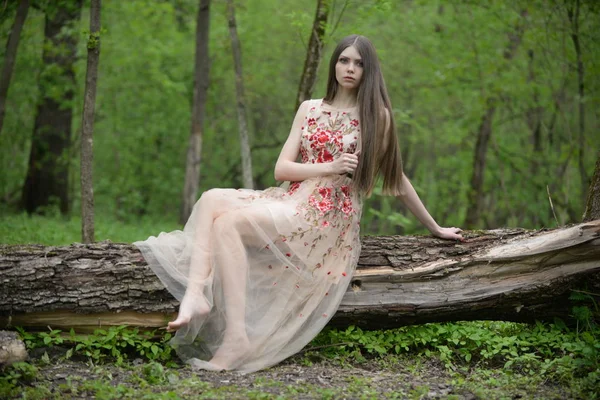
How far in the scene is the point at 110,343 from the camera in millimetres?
3900

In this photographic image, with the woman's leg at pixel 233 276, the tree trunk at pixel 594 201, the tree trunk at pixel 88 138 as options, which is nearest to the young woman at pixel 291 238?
the woman's leg at pixel 233 276

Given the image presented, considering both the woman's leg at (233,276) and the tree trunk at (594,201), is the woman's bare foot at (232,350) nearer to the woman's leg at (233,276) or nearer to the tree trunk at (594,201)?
the woman's leg at (233,276)

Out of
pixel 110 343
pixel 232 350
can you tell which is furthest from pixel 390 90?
pixel 110 343

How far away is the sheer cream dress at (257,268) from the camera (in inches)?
152

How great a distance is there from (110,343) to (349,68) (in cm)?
240

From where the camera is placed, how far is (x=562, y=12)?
9867 mm

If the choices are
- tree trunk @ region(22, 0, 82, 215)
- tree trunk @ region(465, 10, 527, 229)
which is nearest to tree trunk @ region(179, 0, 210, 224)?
tree trunk @ region(22, 0, 82, 215)

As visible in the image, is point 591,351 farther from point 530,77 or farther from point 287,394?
point 530,77

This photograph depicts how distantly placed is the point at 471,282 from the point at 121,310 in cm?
236

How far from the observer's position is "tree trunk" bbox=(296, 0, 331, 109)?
6838 mm

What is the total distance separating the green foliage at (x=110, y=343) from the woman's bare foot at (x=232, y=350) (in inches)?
14.2

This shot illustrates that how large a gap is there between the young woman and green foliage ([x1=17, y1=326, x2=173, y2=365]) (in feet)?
0.61

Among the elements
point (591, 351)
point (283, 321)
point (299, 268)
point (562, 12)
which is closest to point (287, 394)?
point (283, 321)

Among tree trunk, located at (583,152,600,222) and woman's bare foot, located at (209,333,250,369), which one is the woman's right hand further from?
tree trunk, located at (583,152,600,222)
